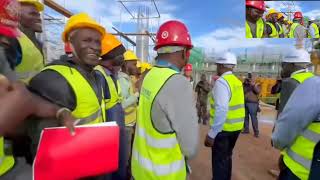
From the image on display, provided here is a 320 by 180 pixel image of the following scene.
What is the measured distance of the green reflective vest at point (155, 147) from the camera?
278 centimetres

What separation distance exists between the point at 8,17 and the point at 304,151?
7.60ft

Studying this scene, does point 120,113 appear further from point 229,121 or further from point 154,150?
point 229,121

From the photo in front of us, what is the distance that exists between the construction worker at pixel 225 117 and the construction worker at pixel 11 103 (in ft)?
10.7

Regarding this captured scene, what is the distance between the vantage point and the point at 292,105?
9.46 feet

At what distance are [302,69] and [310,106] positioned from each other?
7.32 feet

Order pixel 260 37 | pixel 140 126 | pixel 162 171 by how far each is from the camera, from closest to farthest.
→ pixel 162 171
pixel 140 126
pixel 260 37

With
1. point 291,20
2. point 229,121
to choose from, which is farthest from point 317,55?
point 291,20

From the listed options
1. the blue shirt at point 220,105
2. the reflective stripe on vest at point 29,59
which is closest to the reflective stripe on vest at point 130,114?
the blue shirt at point 220,105

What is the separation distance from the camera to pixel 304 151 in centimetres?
292

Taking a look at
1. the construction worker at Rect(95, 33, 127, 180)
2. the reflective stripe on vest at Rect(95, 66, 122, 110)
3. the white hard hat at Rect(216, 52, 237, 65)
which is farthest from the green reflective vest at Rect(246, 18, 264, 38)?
the reflective stripe on vest at Rect(95, 66, 122, 110)

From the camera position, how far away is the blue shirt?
4898mm

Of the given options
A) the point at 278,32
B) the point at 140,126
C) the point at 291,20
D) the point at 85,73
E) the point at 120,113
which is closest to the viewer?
the point at 85,73

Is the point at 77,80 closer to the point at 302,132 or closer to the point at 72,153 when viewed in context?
the point at 72,153

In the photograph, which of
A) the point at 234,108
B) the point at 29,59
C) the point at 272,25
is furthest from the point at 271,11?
the point at 29,59
